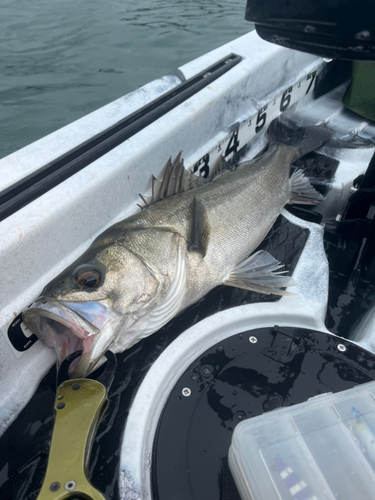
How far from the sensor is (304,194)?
2834 mm

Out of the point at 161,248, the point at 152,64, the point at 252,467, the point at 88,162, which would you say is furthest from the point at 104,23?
the point at 252,467

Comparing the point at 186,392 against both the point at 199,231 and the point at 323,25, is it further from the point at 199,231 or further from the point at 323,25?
the point at 323,25

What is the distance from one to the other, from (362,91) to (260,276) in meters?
2.83

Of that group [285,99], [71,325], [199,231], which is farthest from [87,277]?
[285,99]

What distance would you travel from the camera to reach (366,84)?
3715mm

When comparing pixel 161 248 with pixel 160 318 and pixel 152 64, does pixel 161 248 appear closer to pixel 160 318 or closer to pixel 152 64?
pixel 160 318

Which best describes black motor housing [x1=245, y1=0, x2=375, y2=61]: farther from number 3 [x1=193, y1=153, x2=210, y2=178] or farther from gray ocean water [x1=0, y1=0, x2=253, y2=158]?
gray ocean water [x1=0, y1=0, x2=253, y2=158]

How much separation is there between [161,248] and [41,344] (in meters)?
0.78

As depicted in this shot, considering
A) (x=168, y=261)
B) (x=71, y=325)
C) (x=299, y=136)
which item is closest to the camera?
(x=71, y=325)

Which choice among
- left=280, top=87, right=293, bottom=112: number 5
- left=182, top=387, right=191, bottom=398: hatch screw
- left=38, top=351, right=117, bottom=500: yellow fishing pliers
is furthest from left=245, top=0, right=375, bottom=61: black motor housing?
left=280, top=87, right=293, bottom=112: number 5

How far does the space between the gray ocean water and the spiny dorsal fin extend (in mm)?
3435

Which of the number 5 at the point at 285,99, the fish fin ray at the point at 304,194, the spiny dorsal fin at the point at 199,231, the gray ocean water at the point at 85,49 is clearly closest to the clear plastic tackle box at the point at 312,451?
the spiny dorsal fin at the point at 199,231

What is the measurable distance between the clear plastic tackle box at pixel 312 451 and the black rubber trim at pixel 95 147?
58.0 inches

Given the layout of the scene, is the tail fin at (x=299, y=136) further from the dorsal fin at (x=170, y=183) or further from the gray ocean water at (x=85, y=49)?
the gray ocean water at (x=85, y=49)
